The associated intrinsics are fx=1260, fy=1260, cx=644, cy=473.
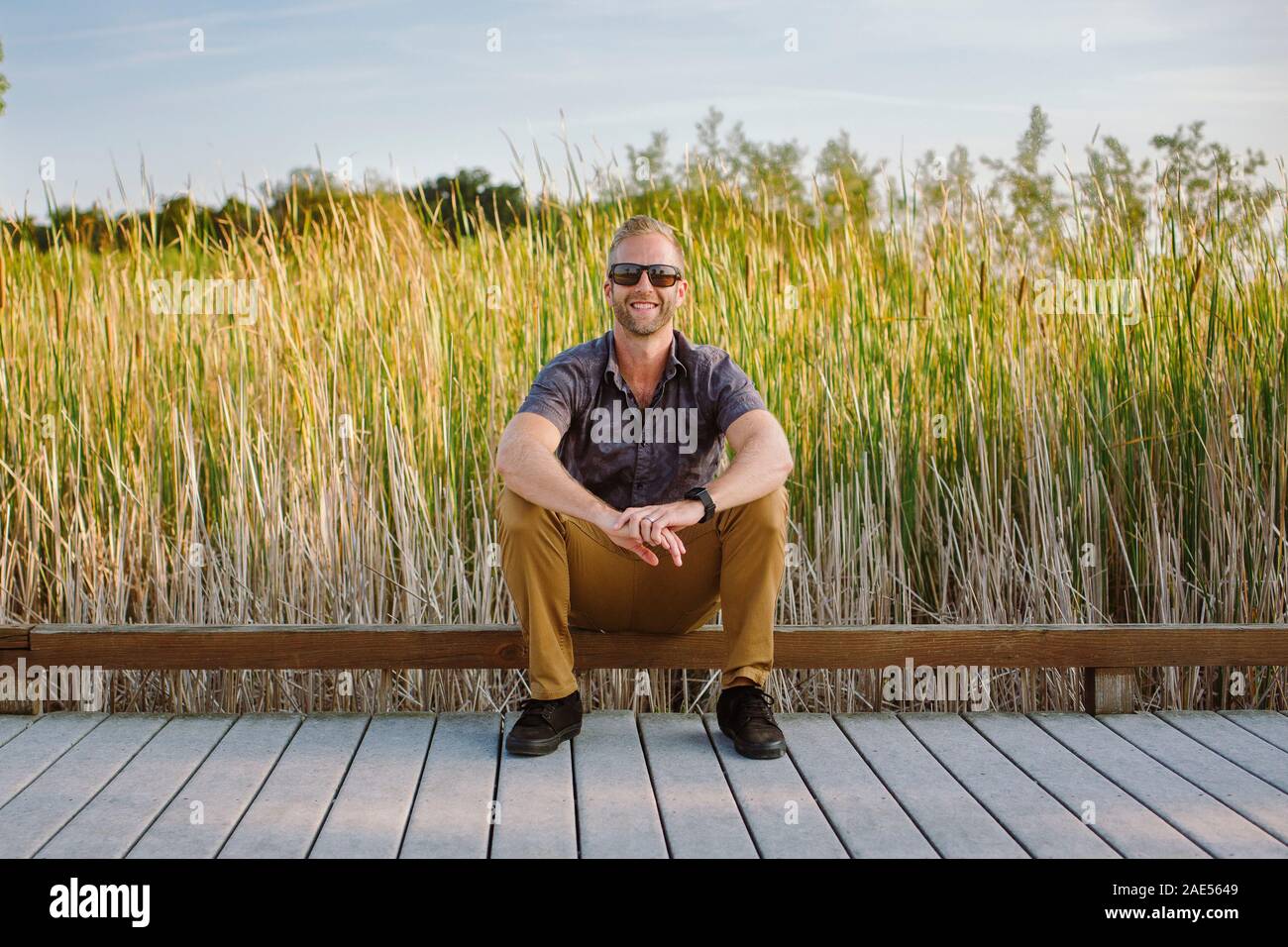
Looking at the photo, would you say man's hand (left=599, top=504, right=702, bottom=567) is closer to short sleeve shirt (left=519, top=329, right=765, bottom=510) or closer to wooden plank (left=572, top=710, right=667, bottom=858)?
short sleeve shirt (left=519, top=329, right=765, bottom=510)

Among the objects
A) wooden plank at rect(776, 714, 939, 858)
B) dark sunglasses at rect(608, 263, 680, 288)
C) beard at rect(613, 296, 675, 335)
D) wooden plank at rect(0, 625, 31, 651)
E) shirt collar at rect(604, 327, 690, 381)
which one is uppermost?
dark sunglasses at rect(608, 263, 680, 288)

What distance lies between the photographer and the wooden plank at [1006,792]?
2090 mm

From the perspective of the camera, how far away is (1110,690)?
287 centimetres

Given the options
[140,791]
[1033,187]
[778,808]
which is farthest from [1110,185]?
[140,791]

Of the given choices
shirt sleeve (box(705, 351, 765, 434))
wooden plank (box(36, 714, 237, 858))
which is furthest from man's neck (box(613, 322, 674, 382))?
wooden plank (box(36, 714, 237, 858))

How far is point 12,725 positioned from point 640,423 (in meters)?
1.53

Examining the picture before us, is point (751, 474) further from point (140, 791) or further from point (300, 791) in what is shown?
point (140, 791)

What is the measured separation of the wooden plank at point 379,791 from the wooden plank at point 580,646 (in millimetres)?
145

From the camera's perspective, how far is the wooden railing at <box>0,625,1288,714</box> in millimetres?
2752

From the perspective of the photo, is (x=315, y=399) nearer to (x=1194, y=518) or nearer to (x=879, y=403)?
(x=879, y=403)

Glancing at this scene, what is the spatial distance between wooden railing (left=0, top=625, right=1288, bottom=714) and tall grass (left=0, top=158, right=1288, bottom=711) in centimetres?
20

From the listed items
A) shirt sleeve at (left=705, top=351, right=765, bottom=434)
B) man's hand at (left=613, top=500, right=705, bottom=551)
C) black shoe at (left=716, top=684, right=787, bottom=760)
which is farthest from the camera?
shirt sleeve at (left=705, top=351, right=765, bottom=434)
